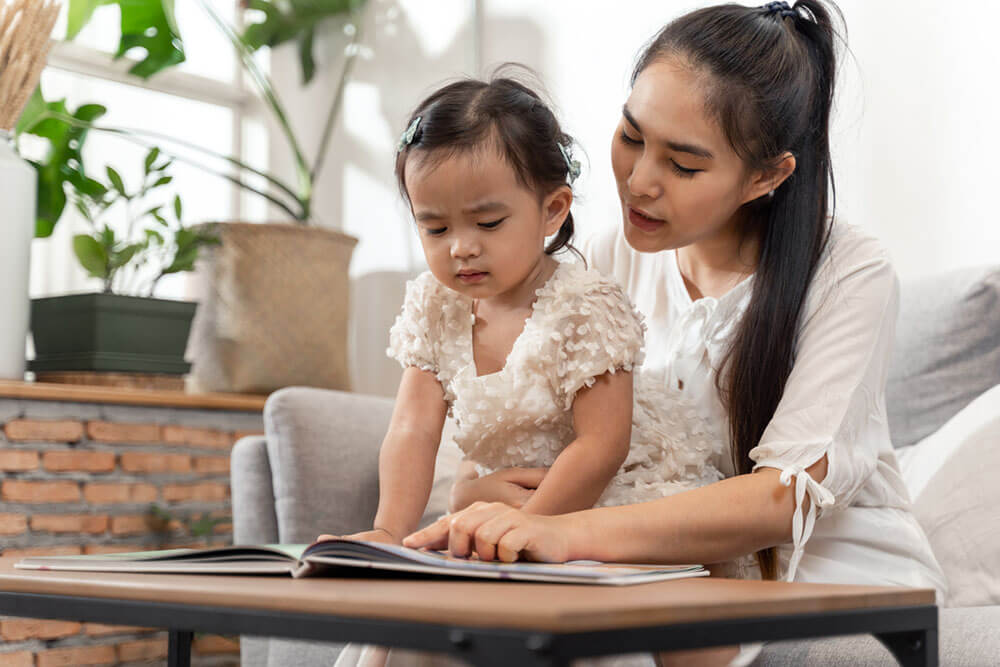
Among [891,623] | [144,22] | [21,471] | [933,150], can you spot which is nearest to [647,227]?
[891,623]

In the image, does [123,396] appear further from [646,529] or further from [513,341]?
[646,529]

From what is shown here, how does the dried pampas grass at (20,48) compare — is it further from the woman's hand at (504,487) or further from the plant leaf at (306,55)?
the woman's hand at (504,487)

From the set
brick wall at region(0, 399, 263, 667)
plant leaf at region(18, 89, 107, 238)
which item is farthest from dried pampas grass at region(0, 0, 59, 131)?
brick wall at region(0, 399, 263, 667)

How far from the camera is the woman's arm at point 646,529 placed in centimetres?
81

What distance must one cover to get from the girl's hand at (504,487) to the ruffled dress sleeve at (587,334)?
0.09 meters

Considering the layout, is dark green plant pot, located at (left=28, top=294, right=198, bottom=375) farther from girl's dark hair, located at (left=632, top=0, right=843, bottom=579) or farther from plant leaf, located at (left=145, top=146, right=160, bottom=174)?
girl's dark hair, located at (left=632, top=0, right=843, bottom=579)

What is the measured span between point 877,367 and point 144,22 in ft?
6.29

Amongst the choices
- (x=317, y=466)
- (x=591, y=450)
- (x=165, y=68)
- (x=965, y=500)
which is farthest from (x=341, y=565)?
(x=165, y=68)

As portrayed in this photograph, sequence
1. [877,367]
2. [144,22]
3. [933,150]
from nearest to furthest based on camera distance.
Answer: [877,367]
[933,150]
[144,22]

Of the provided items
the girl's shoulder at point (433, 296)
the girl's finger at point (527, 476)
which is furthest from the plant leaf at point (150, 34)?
the girl's finger at point (527, 476)

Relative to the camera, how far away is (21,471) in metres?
1.88

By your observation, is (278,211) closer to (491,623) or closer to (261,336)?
(261,336)

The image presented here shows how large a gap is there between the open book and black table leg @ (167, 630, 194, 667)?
12.9 inches

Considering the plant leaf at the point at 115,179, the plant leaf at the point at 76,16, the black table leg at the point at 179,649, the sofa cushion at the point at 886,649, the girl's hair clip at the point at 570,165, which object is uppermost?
the plant leaf at the point at 76,16
